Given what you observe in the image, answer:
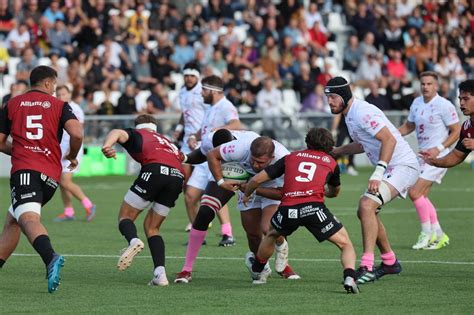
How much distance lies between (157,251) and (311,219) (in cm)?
172

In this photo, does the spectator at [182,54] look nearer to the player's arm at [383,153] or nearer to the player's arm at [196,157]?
the player's arm at [196,157]

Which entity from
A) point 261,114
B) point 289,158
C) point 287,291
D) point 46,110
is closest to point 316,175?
point 289,158

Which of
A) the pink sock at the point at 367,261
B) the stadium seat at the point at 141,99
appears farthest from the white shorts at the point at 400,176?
the stadium seat at the point at 141,99

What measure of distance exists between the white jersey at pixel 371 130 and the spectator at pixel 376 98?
18.0 metres

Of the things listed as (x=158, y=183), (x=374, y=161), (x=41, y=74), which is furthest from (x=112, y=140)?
(x=374, y=161)

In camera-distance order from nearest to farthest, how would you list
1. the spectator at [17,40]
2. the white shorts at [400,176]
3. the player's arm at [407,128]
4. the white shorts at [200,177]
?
the white shorts at [400,176] < the player's arm at [407,128] < the white shorts at [200,177] < the spectator at [17,40]

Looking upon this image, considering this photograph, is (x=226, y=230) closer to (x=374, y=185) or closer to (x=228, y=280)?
(x=228, y=280)

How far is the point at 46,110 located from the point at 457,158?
166 inches

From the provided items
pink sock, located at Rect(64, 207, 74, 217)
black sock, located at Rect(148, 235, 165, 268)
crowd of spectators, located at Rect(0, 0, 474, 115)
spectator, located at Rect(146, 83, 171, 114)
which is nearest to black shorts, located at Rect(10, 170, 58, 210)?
black sock, located at Rect(148, 235, 165, 268)

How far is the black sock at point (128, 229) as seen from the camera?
39.5 ft

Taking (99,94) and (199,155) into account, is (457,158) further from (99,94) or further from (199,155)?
(99,94)

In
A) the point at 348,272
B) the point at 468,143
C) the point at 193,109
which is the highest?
the point at 468,143

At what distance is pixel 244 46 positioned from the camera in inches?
1339

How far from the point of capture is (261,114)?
3102 cm
